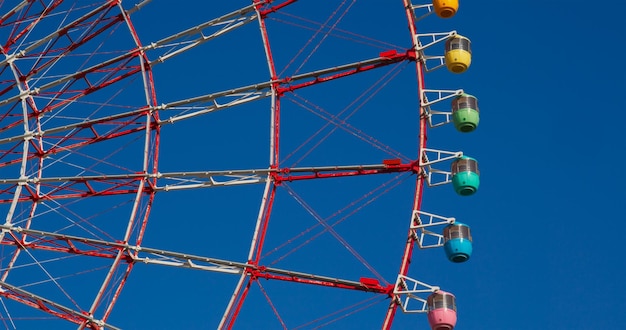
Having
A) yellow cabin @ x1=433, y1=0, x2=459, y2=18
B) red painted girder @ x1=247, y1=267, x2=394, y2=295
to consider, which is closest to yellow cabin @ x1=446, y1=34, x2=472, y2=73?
yellow cabin @ x1=433, y1=0, x2=459, y2=18

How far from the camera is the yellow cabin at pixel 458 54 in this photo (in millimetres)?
42656

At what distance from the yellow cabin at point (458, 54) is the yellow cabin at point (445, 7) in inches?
43.1

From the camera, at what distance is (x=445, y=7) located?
1725 inches

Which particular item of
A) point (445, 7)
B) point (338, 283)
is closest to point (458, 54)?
point (445, 7)

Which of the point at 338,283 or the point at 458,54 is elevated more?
the point at 458,54

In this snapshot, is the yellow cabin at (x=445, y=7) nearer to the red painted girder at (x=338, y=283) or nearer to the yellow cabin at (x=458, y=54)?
the yellow cabin at (x=458, y=54)

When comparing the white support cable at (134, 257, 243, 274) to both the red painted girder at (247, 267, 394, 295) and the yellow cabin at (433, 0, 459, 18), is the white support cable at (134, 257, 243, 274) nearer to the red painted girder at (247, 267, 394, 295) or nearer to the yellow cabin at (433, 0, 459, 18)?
the red painted girder at (247, 267, 394, 295)

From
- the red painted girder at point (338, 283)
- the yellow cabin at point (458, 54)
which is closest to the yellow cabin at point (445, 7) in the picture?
the yellow cabin at point (458, 54)

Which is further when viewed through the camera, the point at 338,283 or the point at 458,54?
the point at 458,54

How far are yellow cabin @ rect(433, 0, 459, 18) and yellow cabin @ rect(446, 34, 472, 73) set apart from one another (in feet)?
3.59

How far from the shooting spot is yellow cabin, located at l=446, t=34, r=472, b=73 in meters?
42.7

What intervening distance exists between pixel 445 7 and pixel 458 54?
1680 millimetres

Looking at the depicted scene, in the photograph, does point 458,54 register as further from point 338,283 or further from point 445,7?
point 338,283

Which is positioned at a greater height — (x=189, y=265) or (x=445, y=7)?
(x=445, y=7)
